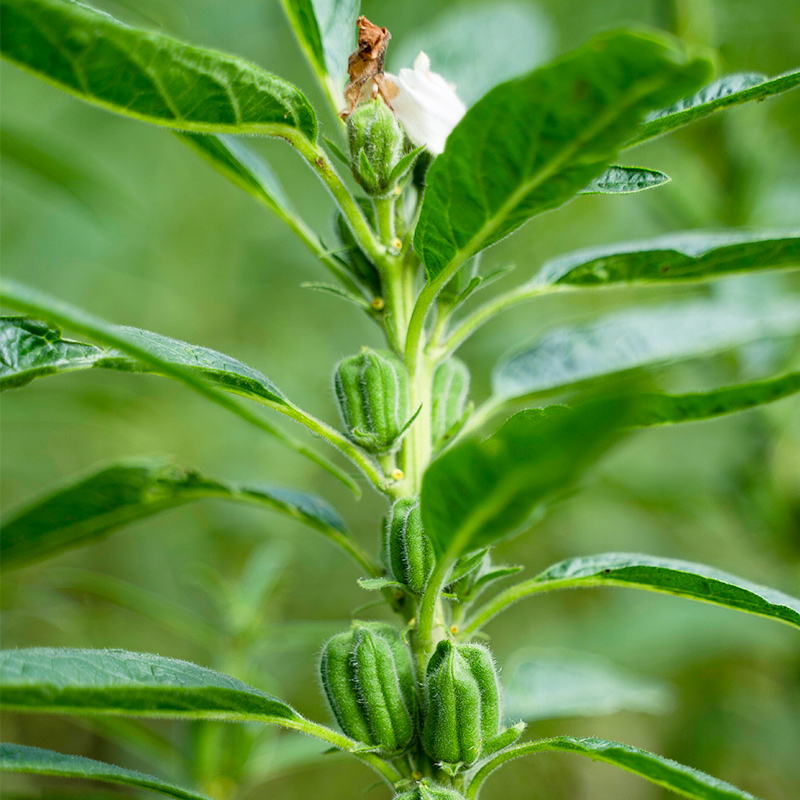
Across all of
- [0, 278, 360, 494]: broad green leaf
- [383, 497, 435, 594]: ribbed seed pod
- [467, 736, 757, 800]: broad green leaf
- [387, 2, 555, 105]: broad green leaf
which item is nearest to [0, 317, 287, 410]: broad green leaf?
[0, 278, 360, 494]: broad green leaf

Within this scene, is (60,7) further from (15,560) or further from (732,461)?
(732,461)

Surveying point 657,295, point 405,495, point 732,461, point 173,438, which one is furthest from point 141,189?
point 405,495

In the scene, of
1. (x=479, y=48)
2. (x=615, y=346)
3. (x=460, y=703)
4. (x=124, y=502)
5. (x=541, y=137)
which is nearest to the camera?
(x=541, y=137)

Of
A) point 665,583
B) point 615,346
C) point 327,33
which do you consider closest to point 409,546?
point 665,583

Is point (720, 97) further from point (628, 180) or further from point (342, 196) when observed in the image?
point (342, 196)

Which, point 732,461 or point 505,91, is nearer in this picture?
point 505,91

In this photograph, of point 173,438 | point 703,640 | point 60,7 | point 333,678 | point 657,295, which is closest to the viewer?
point 60,7

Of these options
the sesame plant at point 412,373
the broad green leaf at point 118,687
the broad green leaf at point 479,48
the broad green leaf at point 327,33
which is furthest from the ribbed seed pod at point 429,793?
the broad green leaf at point 479,48

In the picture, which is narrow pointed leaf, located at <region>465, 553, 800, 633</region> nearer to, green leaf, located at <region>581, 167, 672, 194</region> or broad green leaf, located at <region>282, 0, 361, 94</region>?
green leaf, located at <region>581, 167, 672, 194</region>
